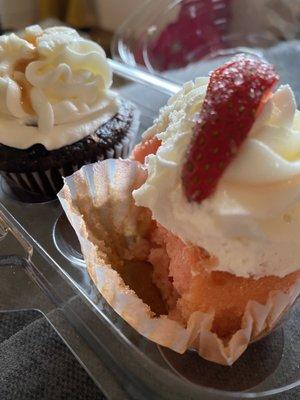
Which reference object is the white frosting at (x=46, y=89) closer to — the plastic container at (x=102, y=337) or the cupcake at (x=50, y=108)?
the cupcake at (x=50, y=108)

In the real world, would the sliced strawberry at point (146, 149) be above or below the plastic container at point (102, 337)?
above

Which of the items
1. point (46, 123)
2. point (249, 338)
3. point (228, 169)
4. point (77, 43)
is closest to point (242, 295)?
point (249, 338)

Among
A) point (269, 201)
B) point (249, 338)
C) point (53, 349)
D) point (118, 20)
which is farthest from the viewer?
point (118, 20)

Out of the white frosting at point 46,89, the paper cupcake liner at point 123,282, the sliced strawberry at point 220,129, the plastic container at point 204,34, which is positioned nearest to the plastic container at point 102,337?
the paper cupcake liner at point 123,282

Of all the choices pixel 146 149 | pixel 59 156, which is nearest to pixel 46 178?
pixel 59 156

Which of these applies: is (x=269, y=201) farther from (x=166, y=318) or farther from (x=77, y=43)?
(x=77, y=43)

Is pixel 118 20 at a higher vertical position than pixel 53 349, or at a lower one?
lower

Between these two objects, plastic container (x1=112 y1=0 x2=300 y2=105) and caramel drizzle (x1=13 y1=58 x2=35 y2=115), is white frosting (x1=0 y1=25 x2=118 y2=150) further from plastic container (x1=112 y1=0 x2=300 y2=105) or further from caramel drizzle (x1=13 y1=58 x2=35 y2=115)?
plastic container (x1=112 y1=0 x2=300 y2=105)

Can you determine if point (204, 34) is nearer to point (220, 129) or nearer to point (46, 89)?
point (46, 89)
